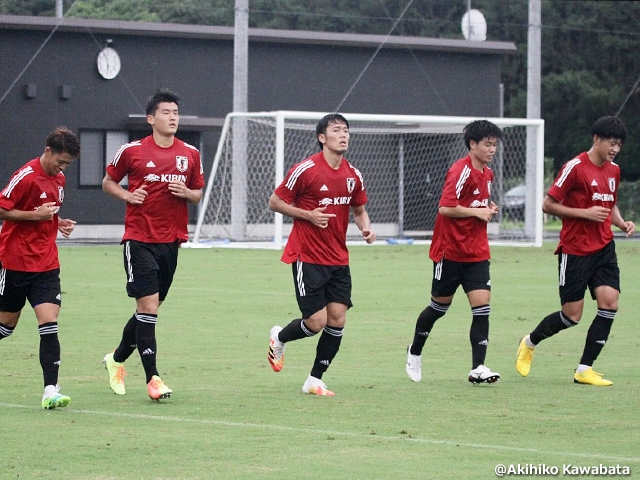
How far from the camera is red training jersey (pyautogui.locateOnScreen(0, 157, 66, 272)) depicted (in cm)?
859

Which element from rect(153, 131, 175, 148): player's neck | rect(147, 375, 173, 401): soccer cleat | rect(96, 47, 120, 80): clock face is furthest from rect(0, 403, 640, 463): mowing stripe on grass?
rect(96, 47, 120, 80): clock face

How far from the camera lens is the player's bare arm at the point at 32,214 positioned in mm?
8500

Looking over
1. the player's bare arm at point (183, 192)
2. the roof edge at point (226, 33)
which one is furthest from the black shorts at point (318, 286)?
the roof edge at point (226, 33)

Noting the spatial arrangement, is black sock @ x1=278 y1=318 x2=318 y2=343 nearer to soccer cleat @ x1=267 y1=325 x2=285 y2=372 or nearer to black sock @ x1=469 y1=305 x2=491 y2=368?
soccer cleat @ x1=267 y1=325 x2=285 y2=372

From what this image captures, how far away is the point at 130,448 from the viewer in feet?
23.5

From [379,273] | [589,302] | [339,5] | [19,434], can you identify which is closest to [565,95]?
[339,5]

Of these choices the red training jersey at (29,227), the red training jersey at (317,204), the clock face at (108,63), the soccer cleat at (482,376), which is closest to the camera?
the red training jersey at (29,227)

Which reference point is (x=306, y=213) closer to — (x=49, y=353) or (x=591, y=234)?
(x=49, y=353)

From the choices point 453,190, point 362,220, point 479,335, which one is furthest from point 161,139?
point 479,335

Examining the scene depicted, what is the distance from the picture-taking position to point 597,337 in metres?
10.2

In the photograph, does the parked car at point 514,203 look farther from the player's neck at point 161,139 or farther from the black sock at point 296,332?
the player's neck at point 161,139

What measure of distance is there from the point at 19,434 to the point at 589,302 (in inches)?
417

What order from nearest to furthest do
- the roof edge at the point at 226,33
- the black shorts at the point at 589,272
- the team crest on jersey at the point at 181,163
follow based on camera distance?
1. the team crest on jersey at the point at 181,163
2. the black shorts at the point at 589,272
3. the roof edge at the point at 226,33

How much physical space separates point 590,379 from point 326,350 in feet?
7.05
